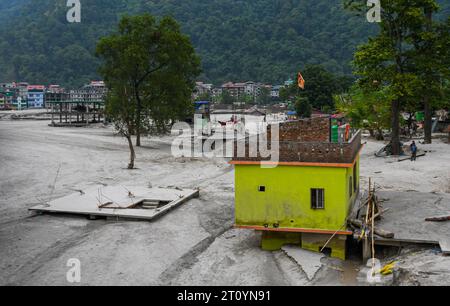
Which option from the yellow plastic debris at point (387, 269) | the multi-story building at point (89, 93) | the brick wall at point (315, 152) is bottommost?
the yellow plastic debris at point (387, 269)

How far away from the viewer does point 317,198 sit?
18250 mm

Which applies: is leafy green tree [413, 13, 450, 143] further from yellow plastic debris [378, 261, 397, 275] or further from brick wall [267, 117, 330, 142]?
yellow plastic debris [378, 261, 397, 275]

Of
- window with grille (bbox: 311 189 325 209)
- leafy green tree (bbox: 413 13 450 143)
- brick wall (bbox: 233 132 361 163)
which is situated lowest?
window with grille (bbox: 311 189 325 209)

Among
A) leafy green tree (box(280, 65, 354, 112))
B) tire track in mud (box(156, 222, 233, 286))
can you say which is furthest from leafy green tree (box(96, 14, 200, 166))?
leafy green tree (box(280, 65, 354, 112))

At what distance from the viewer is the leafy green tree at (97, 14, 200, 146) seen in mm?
47250

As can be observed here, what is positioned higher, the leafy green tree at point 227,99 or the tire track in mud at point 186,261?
the leafy green tree at point 227,99

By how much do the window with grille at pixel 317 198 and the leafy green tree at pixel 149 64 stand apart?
103 ft

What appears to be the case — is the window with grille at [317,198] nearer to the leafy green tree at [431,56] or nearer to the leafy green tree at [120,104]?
the leafy green tree at [431,56]

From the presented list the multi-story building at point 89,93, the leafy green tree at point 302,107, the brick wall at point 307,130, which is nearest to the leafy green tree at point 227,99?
the multi-story building at point 89,93

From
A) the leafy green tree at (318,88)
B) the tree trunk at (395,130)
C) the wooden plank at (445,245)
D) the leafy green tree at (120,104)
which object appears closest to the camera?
the wooden plank at (445,245)

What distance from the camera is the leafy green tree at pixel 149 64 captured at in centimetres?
4725

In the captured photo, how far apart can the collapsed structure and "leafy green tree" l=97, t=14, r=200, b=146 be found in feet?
98.9

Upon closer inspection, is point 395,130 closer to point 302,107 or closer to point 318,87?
point 302,107

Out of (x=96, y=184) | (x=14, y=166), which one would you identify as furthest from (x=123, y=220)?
(x=14, y=166)
